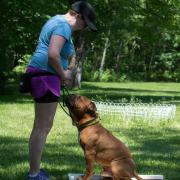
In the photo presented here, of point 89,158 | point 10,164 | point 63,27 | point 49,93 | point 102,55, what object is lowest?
point 102,55

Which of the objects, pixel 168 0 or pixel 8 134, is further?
pixel 168 0

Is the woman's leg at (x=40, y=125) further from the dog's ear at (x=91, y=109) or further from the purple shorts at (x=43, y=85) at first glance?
the dog's ear at (x=91, y=109)

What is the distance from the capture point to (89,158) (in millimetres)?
5754

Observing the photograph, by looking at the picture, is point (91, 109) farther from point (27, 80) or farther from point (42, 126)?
point (27, 80)

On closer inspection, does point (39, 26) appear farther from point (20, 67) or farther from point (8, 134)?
point (20, 67)

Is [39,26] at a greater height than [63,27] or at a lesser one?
lesser

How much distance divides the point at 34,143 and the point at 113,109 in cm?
798

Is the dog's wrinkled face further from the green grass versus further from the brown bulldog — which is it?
the green grass

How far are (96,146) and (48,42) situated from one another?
123cm

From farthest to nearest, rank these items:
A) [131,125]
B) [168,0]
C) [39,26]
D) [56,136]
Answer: [168,0] < [39,26] < [131,125] < [56,136]

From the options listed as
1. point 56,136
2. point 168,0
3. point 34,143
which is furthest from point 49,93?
point 168,0

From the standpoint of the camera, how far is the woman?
5758mm

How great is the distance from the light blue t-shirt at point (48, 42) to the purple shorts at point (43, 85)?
70 mm

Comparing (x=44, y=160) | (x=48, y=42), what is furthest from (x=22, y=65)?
(x=48, y=42)
